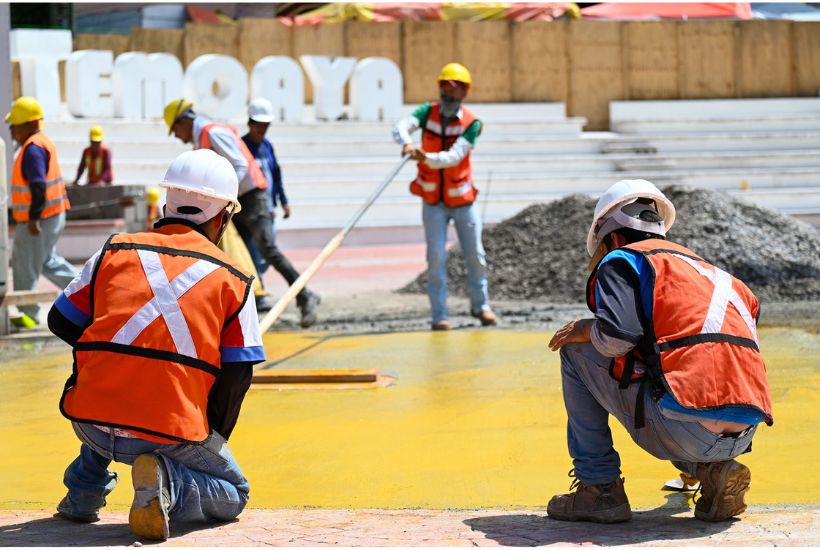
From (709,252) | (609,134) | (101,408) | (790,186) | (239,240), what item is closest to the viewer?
(101,408)

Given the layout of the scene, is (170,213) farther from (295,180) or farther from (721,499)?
(295,180)

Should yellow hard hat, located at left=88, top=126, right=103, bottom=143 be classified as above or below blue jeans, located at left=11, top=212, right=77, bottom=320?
above

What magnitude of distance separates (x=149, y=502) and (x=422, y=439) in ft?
6.79

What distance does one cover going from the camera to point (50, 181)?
9875 millimetres

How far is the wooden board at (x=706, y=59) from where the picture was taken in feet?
80.9

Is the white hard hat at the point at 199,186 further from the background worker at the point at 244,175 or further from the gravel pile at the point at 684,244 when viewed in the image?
the gravel pile at the point at 684,244

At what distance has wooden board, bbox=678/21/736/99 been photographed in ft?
80.9

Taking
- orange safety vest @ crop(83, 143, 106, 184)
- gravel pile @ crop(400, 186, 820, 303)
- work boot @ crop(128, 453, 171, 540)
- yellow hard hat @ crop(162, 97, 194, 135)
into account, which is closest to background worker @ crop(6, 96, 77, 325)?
yellow hard hat @ crop(162, 97, 194, 135)

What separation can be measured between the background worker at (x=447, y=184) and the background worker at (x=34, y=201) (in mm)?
2752

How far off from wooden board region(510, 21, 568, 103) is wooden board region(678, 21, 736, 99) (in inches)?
100

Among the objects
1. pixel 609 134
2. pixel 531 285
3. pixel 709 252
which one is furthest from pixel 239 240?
pixel 609 134

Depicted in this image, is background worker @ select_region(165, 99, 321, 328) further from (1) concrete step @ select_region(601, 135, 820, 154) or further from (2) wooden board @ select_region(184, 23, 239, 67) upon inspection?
(1) concrete step @ select_region(601, 135, 820, 154)

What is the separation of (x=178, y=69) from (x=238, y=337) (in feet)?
59.0

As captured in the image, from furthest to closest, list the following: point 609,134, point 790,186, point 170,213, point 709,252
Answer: point 609,134 → point 790,186 → point 709,252 → point 170,213
